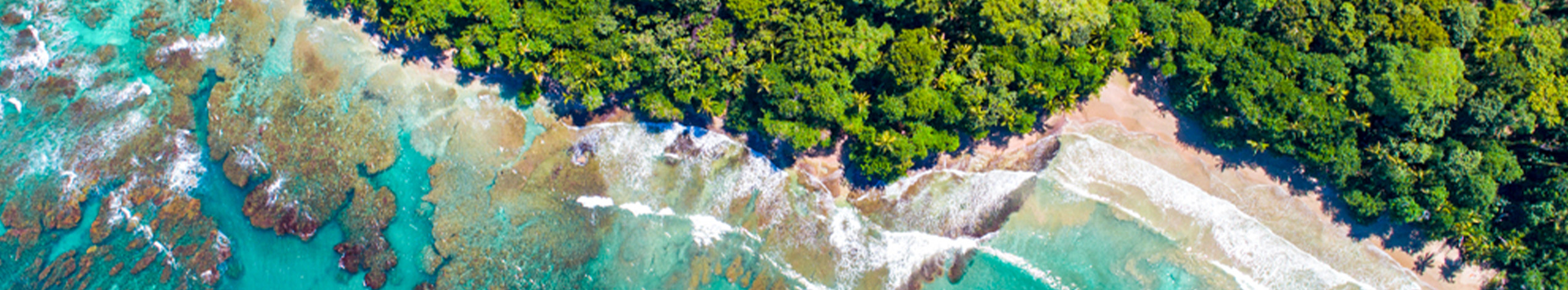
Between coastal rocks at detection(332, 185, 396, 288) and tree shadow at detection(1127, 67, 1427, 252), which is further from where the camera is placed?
coastal rocks at detection(332, 185, 396, 288)

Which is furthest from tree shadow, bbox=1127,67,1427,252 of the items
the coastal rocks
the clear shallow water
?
the coastal rocks

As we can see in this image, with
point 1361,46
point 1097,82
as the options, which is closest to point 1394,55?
point 1361,46

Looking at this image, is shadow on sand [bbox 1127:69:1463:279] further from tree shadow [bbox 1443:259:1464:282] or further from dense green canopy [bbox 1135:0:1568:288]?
dense green canopy [bbox 1135:0:1568:288]

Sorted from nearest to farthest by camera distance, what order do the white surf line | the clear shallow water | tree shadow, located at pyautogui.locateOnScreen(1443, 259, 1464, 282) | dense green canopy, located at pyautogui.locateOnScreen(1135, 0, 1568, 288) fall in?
1. dense green canopy, located at pyautogui.locateOnScreen(1135, 0, 1568, 288)
2. tree shadow, located at pyautogui.locateOnScreen(1443, 259, 1464, 282)
3. the white surf line
4. the clear shallow water

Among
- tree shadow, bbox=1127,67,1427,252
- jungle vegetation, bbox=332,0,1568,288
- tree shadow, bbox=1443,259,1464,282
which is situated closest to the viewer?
jungle vegetation, bbox=332,0,1568,288

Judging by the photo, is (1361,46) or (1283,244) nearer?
(1361,46)

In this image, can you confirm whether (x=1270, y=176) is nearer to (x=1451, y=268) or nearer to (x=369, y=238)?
(x=1451, y=268)

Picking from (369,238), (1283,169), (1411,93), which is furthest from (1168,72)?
(369,238)

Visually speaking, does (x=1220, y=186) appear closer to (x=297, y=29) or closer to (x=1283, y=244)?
(x=1283, y=244)

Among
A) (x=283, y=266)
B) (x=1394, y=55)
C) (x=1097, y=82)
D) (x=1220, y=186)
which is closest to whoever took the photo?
(x=1394, y=55)
